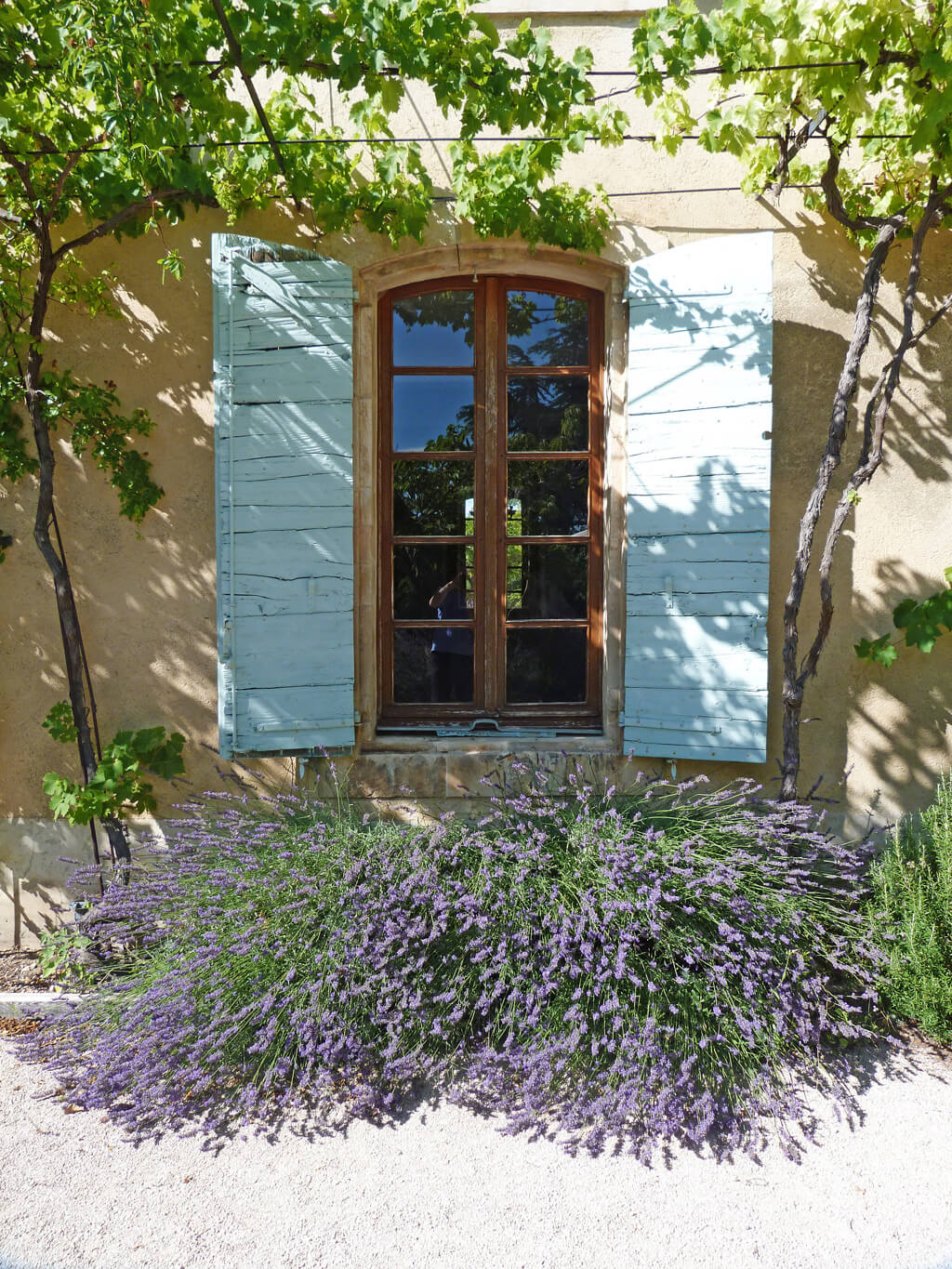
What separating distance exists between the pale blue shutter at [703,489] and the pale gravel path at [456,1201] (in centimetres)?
144

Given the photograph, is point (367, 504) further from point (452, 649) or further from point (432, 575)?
point (452, 649)

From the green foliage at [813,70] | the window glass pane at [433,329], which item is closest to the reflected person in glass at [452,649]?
the window glass pane at [433,329]

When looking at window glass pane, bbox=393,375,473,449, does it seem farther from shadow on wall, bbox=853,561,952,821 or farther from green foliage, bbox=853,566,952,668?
shadow on wall, bbox=853,561,952,821

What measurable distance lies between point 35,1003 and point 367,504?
226 cm

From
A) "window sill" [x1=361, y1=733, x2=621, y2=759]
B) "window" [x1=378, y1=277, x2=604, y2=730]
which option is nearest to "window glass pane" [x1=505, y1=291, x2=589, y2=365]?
"window" [x1=378, y1=277, x2=604, y2=730]

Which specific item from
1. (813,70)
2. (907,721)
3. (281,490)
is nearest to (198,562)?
(281,490)

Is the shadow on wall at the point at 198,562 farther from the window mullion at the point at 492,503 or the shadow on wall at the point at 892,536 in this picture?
the window mullion at the point at 492,503

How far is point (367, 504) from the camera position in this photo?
11.1ft

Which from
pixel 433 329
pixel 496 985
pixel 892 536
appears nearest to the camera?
pixel 496 985

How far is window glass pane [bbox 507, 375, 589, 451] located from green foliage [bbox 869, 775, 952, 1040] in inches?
80.9

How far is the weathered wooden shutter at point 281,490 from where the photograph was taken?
3227 mm

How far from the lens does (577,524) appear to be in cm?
360

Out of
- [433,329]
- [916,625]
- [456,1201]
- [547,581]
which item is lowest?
[456,1201]

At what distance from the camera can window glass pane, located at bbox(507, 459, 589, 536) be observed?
3.59 metres
